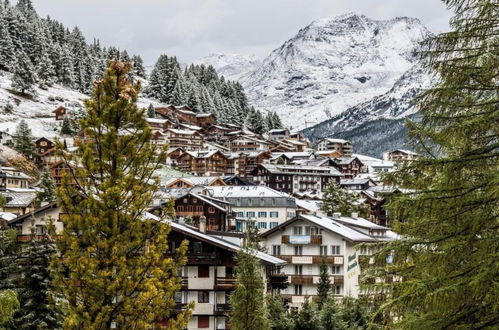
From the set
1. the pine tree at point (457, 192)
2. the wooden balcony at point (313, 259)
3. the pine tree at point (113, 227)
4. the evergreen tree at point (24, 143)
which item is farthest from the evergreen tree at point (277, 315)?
the evergreen tree at point (24, 143)

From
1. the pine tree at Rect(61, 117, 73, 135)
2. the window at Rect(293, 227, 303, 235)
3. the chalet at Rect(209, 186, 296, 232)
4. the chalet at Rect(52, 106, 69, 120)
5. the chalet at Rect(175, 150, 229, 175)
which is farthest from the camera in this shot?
the chalet at Rect(52, 106, 69, 120)

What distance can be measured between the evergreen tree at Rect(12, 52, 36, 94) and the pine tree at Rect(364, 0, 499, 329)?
542 feet

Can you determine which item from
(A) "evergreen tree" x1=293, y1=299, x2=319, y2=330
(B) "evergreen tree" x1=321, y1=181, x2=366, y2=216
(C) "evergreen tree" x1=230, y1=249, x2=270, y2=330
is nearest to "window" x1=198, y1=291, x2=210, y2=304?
(A) "evergreen tree" x1=293, y1=299, x2=319, y2=330

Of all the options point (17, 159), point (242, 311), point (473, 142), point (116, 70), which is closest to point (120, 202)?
point (116, 70)

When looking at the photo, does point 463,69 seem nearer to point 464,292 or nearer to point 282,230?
point 464,292

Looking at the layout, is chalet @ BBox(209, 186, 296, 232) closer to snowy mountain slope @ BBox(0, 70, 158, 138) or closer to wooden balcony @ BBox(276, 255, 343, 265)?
wooden balcony @ BBox(276, 255, 343, 265)

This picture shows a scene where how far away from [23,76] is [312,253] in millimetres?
121564

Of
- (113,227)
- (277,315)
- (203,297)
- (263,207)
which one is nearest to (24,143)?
(263,207)

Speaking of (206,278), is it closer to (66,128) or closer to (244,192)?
(244,192)

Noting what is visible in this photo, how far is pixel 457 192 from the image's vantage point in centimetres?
1277

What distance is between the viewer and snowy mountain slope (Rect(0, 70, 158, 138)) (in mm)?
150938

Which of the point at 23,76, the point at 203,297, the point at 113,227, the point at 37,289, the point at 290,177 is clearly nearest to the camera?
the point at 113,227

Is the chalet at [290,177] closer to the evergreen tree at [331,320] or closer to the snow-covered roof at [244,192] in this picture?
the snow-covered roof at [244,192]

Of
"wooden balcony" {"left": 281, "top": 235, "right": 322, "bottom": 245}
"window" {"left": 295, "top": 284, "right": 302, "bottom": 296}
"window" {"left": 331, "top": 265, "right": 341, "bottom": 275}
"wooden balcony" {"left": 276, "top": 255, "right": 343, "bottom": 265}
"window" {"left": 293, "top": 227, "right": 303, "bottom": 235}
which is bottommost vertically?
"window" {"left": 295, "top": 284, "right": 302, "bottom": 296}
